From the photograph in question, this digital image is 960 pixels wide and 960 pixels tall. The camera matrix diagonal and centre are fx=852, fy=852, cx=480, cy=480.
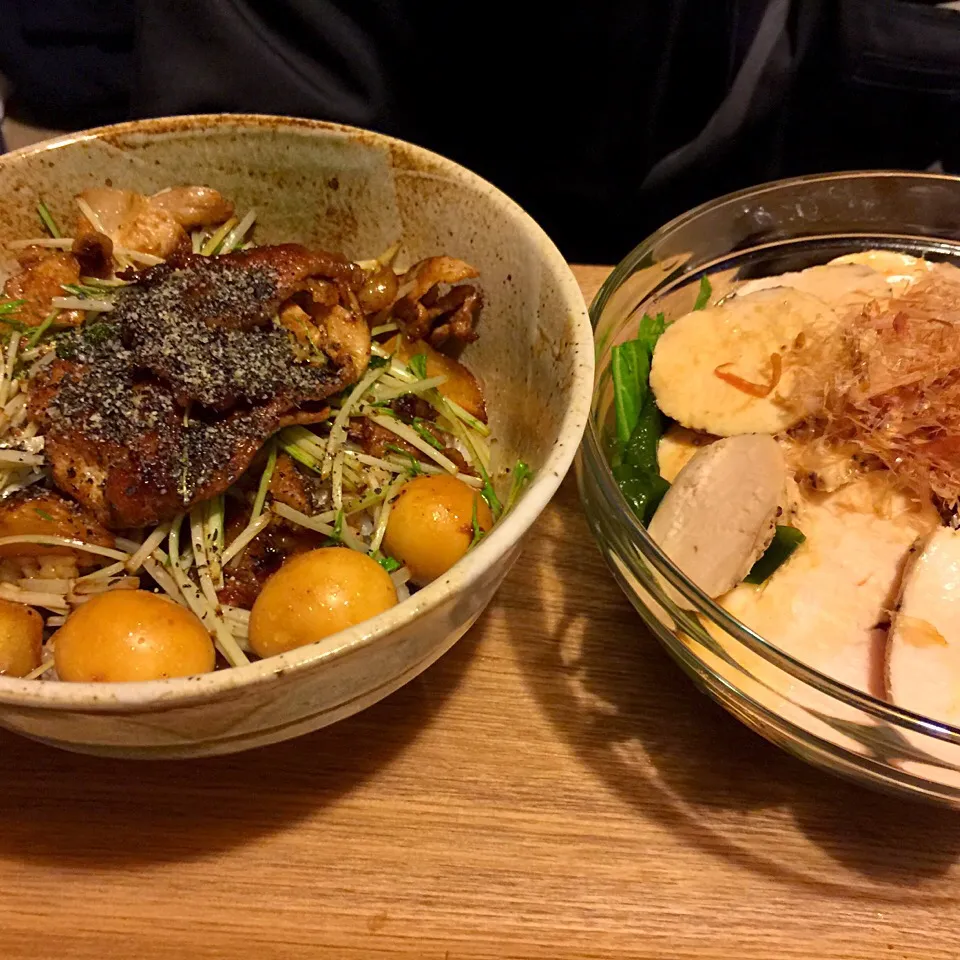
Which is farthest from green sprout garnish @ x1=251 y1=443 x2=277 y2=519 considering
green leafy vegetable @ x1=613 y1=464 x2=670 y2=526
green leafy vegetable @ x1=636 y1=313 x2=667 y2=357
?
green leafy vegetable @ x1=636 y1=313 x2=667 y2=357

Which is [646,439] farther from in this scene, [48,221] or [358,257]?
[48,221]

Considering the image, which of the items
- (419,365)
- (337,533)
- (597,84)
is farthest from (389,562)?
(597,84)

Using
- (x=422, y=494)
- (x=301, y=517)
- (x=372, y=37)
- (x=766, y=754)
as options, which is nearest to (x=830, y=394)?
Result: (x=766, y=754)

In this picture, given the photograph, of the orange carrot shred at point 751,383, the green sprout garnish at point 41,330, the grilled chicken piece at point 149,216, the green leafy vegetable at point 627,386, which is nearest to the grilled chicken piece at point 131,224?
the grilled chicken piece at point 149,216

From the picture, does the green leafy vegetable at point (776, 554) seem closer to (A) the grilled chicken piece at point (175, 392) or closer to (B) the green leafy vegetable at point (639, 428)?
(B) the green leafy vegetable at point (639, 428)

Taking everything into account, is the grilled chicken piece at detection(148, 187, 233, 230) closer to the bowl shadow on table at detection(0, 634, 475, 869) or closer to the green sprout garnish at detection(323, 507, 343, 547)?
the green sprout garnish at detection(323, 507, 343, 547)

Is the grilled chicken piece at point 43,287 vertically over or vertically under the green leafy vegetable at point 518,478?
over

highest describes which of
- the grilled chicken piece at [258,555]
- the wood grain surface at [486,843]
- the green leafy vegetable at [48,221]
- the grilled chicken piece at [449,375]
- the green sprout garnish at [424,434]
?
the green leafy vegetable at [48,221]

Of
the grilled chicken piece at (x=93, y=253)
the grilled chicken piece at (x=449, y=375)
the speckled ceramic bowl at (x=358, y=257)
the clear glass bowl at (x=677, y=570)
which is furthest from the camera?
the grilled chicken piece at (x=449, y=375)
